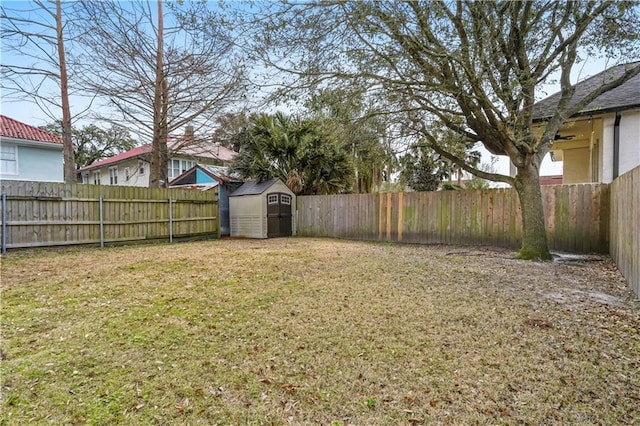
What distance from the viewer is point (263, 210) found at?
1107 centimetres

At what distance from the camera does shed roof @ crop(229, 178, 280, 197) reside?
442 inches

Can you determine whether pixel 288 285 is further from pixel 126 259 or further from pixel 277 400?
pixel 126 259

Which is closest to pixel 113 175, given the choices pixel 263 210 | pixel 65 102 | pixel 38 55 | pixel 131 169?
pixel 131 169

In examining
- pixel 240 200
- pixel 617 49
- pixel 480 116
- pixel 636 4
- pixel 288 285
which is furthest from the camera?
pixel 240 200

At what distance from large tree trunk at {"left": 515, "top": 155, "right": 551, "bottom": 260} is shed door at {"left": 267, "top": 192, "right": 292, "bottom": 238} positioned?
23.7 feet

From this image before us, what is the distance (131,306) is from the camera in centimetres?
343

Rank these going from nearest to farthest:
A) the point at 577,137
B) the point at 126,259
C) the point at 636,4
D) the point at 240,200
→ the point at 636,4 < the point at 126,259 < the point at 577,137 < the point at 240,200

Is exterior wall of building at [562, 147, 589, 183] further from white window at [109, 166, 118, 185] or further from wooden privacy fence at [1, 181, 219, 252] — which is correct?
white window at [109, 166, 118, 185]

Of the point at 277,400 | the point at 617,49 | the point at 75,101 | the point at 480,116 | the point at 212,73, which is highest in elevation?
the point at 212,73

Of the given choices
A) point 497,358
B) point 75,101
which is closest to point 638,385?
point 497,358

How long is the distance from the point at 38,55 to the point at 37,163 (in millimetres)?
6256

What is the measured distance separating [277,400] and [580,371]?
6.20 feet

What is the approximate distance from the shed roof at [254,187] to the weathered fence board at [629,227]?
28.9 ft

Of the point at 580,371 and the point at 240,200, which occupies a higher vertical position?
the point at 240,200
